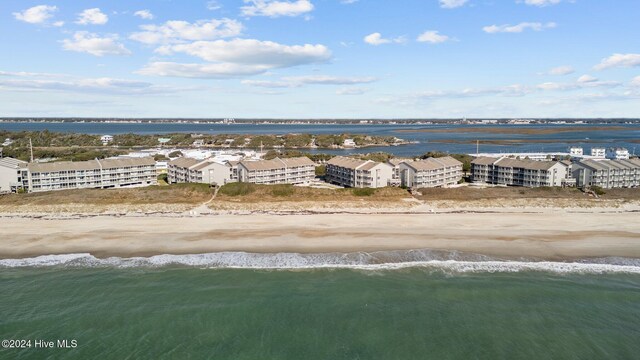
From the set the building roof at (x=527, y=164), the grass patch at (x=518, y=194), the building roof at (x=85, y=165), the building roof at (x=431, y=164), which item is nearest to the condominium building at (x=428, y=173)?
the building roof at (x=431, y=164)

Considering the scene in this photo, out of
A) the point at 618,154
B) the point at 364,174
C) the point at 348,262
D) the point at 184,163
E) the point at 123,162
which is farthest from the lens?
the point at 618,154

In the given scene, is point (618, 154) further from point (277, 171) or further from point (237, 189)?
point (237, 189)

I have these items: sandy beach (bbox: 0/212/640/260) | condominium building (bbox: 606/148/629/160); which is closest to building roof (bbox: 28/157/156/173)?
sandy beach (bbox: 0/212/640/260)

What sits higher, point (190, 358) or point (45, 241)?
point (45, 241)

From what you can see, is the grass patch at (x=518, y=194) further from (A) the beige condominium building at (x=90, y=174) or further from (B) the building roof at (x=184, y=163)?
(A) the beige condominium building at (x=90, y=174)

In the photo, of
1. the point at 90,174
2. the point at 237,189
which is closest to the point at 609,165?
the point at 237,189

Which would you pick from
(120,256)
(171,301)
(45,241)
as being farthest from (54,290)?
(45,241)

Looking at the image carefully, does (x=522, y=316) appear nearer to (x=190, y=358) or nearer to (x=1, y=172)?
(x=190, y=358)
